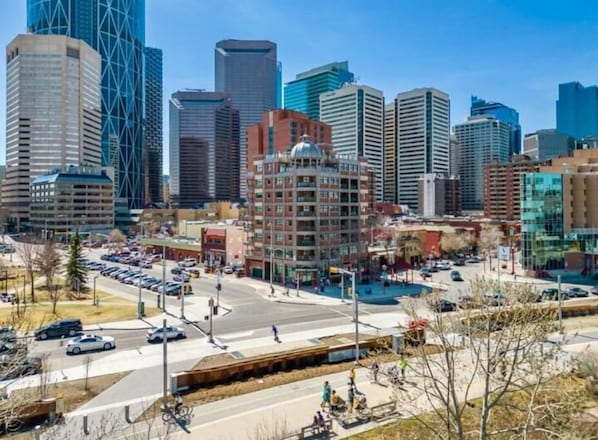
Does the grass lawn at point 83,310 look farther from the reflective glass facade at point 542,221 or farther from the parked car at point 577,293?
the reflective glass facade at point 542,221

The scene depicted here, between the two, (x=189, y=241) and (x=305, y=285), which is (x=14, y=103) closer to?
(x=189, y=241)

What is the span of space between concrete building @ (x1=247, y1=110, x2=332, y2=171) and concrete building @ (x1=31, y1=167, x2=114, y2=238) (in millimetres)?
59758

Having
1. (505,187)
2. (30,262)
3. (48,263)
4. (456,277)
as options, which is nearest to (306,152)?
(456,277)

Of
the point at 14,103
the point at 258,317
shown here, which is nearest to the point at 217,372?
the point at 258,317

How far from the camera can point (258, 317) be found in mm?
47375

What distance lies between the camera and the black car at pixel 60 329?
130 feet

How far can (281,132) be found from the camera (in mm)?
157875

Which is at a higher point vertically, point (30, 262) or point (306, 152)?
point (306, 152)

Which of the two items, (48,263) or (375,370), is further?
(48,263)

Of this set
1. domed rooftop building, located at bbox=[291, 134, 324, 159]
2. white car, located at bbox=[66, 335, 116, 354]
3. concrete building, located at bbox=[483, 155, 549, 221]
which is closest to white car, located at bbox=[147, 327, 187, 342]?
white car, located at bbox=[66, 335, 116, 354]

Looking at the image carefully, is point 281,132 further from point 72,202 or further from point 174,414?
point 174,414

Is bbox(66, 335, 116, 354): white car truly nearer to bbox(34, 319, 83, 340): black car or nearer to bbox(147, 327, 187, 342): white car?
bbox(147, 327, 187, 342): white car

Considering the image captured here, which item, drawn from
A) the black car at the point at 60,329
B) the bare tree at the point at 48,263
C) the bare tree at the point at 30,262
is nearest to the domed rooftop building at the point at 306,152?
the bare tree at the point at 48,263

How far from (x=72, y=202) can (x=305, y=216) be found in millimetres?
124713
